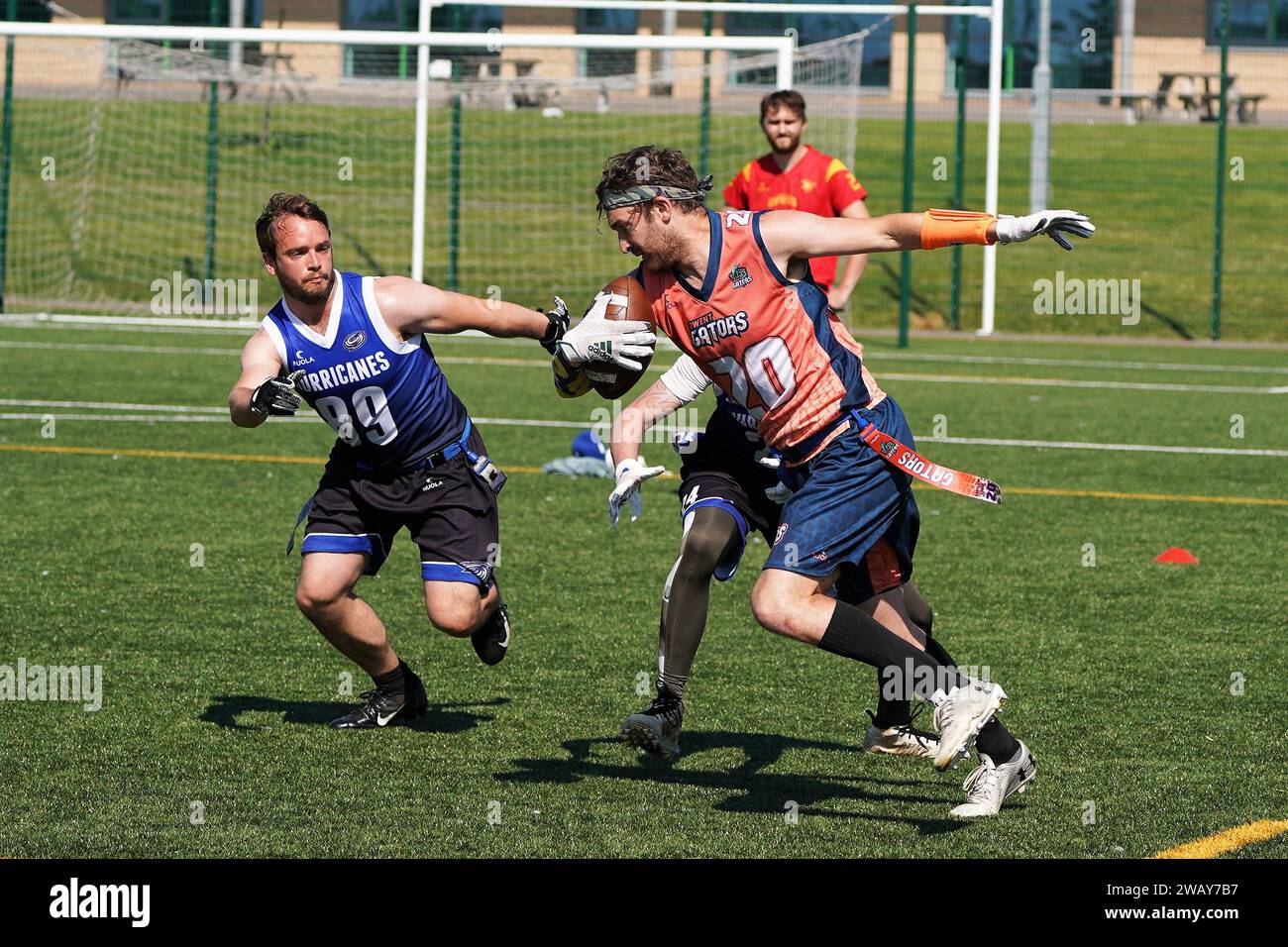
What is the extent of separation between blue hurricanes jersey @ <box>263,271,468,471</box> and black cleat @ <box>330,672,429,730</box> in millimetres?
808

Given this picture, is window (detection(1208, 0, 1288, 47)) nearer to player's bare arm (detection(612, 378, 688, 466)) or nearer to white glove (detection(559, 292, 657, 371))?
player's bare arm (detection(612, 378, 688, 466))

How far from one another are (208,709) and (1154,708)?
348cm

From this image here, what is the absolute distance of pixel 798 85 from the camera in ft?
75.5

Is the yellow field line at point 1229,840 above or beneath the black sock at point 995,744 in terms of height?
beneath

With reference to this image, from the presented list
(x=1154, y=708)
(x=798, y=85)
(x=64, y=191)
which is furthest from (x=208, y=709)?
Answer: (x=64, y=191)

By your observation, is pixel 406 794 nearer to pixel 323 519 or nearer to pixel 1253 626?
pixel 323 519

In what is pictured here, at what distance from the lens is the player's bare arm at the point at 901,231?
213 inches

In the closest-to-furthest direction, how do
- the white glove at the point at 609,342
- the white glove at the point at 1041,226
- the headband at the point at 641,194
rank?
the white glove at the point at 1041,226 < the headband at the point at 641,194 < the white glove at the point at 609,342

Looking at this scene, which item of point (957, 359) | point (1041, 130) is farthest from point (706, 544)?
point (1041, 130)

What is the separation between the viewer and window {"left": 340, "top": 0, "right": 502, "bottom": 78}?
2667 cm

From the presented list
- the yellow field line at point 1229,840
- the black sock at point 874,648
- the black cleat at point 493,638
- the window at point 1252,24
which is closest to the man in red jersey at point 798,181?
the black cleat at point 493,638

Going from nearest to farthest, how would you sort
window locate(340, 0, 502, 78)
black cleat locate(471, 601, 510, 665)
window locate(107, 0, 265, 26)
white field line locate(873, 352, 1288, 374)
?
black cleat locate(471, 601, 510, 665) → white field line locate(873, 352, 1288, 374) → window locate(340, 0, 502, 78) → window locate(107, 0, 265, 26)

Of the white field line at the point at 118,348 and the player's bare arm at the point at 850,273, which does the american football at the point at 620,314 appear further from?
the white field line at the point at 118,348

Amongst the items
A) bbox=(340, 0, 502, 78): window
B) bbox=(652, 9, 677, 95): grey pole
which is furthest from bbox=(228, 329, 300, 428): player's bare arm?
bbox=(340, 0, 502, 78): window
